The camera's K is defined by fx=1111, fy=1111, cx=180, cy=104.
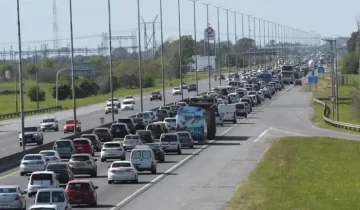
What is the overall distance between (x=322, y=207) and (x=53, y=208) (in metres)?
11.9

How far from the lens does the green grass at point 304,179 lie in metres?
41.5

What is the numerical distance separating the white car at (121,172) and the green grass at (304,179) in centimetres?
510

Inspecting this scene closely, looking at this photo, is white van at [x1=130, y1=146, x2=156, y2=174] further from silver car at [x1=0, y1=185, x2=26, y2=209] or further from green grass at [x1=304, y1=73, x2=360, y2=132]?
green grass at [x1=304, y1=73, x2=360, y2=132]

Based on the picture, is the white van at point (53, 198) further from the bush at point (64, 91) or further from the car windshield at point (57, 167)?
the bush at point (64, 91)

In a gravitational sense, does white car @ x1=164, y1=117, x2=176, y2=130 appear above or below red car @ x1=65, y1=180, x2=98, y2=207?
below

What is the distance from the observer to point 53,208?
32219 millimetres

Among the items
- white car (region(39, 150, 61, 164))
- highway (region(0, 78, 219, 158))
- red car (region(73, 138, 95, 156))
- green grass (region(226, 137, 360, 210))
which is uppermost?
white car (region(39, 150, 61, 164))

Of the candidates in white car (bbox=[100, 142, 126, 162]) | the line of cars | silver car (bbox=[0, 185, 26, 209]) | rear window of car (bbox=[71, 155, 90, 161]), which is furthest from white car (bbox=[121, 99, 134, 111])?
silver car (bbox=[0, 185, 26, 209])

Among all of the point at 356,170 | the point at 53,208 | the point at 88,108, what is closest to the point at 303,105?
the point at 88,108

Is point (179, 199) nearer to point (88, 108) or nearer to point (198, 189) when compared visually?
point (198, 189)

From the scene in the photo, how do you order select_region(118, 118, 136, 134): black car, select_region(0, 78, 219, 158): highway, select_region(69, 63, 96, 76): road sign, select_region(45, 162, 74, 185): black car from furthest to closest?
select_region(69, 63, 96, 76): road sign
select_region(118, 118, 136, 134): black car
select_region(0, 78, 219, 158): highway
select_region(45, 162, 74, 185): black car

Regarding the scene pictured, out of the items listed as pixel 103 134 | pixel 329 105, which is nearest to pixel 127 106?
pixel 329 105

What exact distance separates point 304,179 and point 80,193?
50.3ft

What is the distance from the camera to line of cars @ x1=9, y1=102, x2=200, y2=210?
38188mm
